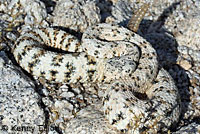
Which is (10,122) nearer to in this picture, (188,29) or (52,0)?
(52,0)

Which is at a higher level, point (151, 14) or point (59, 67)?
point (151, 14)

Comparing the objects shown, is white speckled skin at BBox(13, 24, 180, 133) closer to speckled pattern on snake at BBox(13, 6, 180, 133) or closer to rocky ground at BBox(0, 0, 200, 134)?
speckled pattern on snake at BBox(13, 6, 180, 133)

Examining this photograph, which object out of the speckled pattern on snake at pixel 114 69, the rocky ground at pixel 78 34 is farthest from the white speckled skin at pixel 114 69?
the rocky ground at pixel 78 34

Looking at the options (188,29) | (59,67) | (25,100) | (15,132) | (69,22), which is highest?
(188,29)

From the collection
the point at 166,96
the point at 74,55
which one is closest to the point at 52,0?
the point at 74,55

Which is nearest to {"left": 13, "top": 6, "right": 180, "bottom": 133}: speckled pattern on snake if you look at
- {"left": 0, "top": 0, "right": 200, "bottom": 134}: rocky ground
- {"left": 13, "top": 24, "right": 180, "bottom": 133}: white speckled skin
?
{"left": 13, "top": 24, "right": 180, "bottom": 133}: white speckled skin

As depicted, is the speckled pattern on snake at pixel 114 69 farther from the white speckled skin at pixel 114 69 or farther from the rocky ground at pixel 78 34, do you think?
the rocky ground at pixel 78 34
